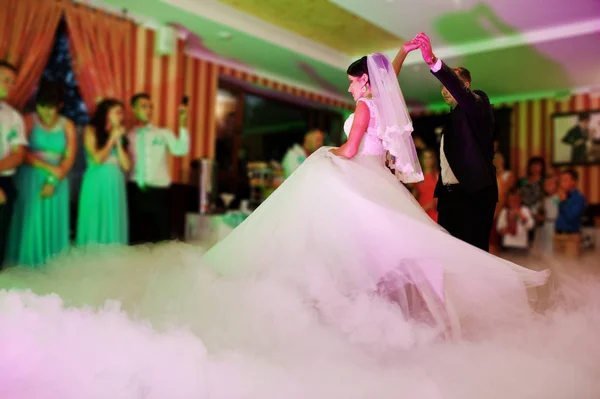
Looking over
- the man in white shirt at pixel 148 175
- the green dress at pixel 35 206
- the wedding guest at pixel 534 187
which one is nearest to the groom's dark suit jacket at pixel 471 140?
the man in white shirt at pixel 148 175

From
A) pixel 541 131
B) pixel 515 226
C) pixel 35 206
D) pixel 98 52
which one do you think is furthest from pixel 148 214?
pixel 541 131

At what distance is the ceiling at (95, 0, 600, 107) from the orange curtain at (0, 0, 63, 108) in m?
0.59

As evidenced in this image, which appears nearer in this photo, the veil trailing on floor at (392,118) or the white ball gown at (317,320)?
the white ball gown at (317,320)

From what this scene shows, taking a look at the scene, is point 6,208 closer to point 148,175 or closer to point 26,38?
point 148,175

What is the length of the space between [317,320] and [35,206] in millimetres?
2755

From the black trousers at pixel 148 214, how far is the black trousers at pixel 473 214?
2924 millimetres

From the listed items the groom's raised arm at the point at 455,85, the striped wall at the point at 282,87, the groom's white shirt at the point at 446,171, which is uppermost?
the striped wall at the point at 282,87

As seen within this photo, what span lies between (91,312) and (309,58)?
4.29 m

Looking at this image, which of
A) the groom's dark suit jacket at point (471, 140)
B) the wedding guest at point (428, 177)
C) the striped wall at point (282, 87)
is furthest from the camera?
the striped wall at point (282, 87)

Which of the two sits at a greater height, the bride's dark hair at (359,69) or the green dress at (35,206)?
the bride's dark hair at (359,69)

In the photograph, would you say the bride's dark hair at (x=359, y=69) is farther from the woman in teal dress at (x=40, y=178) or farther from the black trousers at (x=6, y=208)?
the black trousers at (x=6, y=208)

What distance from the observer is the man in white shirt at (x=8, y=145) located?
333 cm

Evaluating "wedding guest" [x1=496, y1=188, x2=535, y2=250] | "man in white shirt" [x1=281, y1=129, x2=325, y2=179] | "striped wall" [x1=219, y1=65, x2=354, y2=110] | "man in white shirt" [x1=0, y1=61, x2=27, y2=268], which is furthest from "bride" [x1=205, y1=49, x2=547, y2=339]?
"wedding guest" [x1=496, y1=188, x2=535, y2=250]

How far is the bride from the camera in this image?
212 cm
